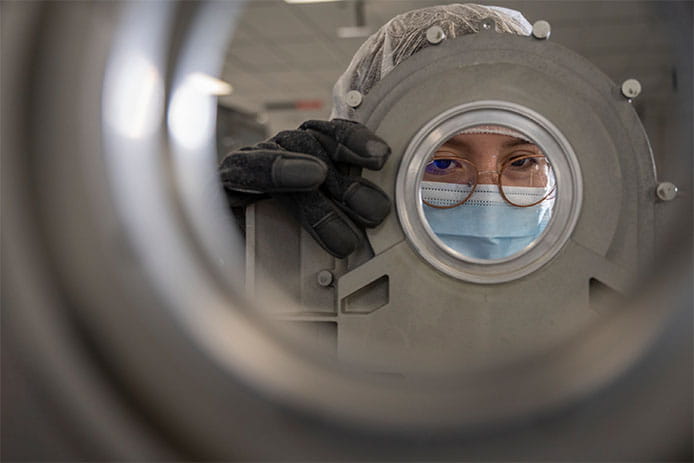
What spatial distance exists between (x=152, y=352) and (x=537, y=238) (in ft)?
1.30

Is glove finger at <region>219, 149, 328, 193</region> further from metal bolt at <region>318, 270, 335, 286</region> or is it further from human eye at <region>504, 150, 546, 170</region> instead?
human eye at <region>504, 150, 546, 170</region>

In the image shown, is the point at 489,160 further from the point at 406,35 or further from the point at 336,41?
the point at 336,41

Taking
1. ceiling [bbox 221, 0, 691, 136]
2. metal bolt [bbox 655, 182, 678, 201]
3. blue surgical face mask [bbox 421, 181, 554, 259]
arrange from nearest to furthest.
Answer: metal bolt [bbox 655, 182, 678, 201] → blue surgical face mask [bbox 421, 181, 554, 259] → ceiling [bbox 221, 0, 691, 136]

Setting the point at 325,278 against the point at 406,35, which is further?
the point at 406,35

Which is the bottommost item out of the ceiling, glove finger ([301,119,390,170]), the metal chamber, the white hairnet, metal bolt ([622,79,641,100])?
the metal chamber

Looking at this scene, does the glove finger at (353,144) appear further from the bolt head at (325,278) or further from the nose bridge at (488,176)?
the nose bridge at (488,176)

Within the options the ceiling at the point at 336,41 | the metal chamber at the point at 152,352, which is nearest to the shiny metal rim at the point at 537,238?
the metal chamber at the point at 152,352

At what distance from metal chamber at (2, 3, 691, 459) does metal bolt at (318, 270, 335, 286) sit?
0.90 feet

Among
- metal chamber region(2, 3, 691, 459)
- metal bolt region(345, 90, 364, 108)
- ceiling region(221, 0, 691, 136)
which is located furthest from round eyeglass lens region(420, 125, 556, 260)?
ceiling region(221, 0, 691, 136)

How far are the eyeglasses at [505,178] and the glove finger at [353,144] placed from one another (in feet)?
1.03

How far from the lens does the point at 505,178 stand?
93 centimetres

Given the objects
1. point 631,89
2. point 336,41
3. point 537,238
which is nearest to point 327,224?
point 537,238

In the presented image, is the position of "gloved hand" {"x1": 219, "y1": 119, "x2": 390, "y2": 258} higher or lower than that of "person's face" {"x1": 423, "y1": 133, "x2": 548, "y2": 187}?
lower

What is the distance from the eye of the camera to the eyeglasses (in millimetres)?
863
